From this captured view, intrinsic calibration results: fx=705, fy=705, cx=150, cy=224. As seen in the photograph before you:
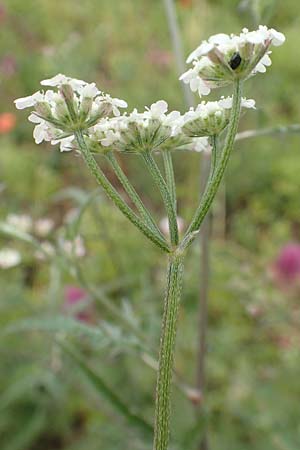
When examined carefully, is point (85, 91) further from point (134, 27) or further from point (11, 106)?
point (134, 27)

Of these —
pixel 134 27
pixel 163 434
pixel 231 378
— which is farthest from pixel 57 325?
pixel 134 27

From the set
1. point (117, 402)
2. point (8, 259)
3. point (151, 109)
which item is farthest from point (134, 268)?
point (151, 109)

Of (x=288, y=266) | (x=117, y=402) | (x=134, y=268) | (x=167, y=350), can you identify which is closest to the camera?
(x=167, y=350)

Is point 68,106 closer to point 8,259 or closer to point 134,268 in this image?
point 8,259

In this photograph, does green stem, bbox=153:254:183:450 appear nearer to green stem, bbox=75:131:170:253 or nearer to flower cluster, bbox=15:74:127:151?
green stem, bbox=75:131:170:253

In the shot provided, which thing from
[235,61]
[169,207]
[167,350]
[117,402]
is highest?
[235,61]

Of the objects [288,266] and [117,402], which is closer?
[117,402]

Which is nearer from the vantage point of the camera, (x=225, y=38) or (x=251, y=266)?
(x=225, y=38)

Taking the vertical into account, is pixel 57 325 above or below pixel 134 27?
below

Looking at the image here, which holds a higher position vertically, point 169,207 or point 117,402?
point 169,207
